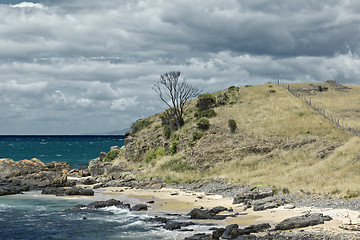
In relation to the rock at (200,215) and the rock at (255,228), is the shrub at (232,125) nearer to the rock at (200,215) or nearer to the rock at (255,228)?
the rock at (200,215)

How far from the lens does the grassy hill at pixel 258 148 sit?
37656 mm

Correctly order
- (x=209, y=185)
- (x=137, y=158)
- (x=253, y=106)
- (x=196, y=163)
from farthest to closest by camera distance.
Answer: (x=253, y=106)
(x=137, y=158)
(x=196, y=163)
(x=209, y=185)

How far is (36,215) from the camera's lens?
103 feet

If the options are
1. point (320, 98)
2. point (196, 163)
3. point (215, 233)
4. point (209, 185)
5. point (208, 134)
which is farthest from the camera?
point (320, 98)

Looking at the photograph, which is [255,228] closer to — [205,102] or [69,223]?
[69,223]

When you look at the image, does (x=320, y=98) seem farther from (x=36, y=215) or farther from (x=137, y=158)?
(x=36, y=215)

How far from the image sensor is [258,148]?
5131 cm

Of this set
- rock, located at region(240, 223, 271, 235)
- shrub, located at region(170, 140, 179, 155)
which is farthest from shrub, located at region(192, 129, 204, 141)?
rock, located at region(240, 223, 271, 235)

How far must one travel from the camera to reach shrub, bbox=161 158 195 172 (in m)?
50.8

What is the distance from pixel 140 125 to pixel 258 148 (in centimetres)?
3329

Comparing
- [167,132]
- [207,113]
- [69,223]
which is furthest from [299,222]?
[207,113]

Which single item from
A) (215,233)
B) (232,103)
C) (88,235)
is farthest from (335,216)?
(232,103)

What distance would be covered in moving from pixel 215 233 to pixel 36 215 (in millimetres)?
17897

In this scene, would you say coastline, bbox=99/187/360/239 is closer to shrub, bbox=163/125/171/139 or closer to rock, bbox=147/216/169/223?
rock, bbox=147/216/169/223
